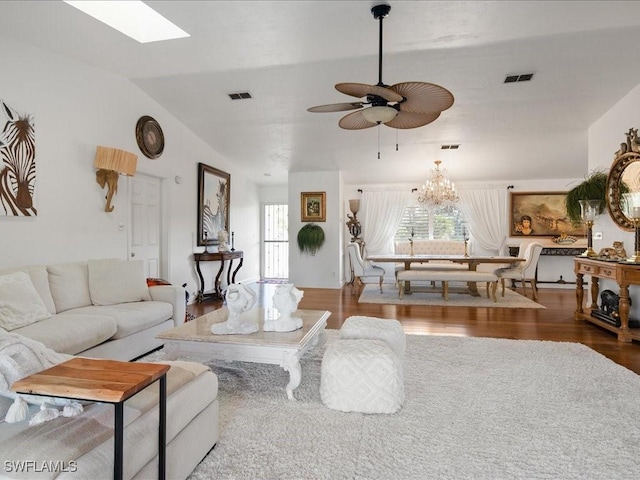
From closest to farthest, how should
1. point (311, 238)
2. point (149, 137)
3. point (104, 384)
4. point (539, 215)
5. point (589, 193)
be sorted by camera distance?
point (104, 384)
point (589, 193)
point (149, 137)
point (311, 238)
point (539, 215)

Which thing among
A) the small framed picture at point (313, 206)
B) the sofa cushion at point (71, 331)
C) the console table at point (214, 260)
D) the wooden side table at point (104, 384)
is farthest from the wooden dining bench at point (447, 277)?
the wooden side table at point (104, 384)

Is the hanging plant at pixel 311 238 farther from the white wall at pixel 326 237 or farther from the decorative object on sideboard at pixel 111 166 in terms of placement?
the decorative object on sideboard at pixel 111 166

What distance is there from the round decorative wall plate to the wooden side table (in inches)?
159

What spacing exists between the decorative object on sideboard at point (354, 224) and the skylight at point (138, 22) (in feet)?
17.2

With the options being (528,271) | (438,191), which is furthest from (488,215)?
(438,191)

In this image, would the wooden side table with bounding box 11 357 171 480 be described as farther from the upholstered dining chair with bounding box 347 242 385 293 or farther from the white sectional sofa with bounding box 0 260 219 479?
the upholstered dining chair with bounding box 347 242 385 293

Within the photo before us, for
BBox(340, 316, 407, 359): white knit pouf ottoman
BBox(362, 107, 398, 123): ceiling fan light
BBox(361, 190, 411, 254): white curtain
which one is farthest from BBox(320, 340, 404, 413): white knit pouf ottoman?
BBox(361, 190, 411, 254): white curtain

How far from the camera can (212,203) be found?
21.2ft

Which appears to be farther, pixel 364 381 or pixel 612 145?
pixel 612 145

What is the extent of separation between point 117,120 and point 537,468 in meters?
4.95

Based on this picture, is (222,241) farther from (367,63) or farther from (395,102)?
(395,102)

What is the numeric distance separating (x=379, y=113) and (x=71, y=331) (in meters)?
2.66

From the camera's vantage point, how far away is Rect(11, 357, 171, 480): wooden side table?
1096mm

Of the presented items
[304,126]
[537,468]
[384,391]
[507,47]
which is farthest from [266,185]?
[537,468]
